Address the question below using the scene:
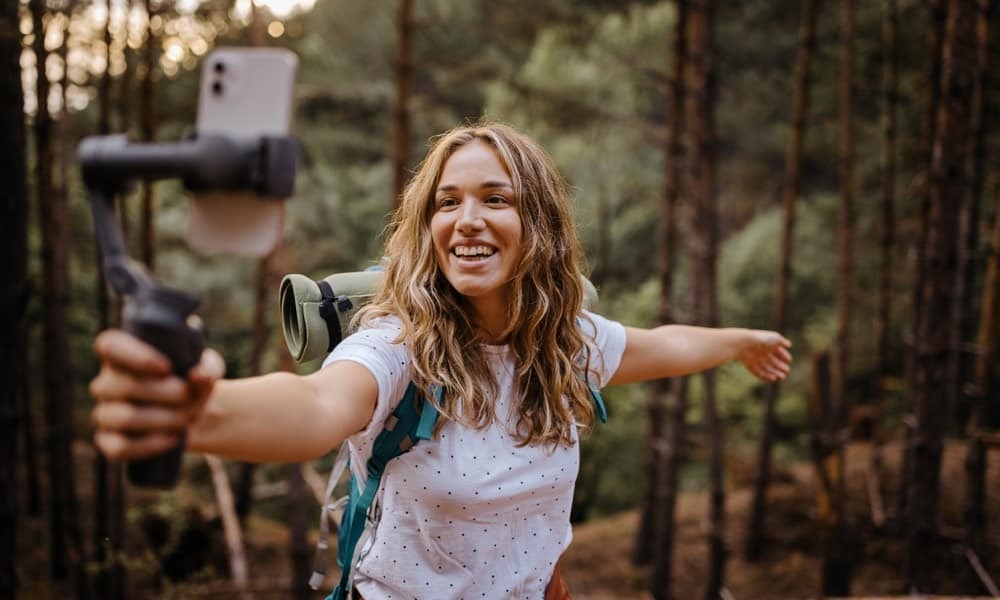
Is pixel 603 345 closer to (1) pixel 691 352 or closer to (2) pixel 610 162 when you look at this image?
(1) pixel 691 352

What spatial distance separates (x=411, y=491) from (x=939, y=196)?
3834 mm

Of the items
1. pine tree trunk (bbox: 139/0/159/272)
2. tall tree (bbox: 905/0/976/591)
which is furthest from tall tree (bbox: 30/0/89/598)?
tall tree (bbox: 905/0/976/591)

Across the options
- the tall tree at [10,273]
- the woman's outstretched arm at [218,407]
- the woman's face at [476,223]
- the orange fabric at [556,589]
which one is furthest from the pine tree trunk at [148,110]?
the woman's outstretched arm at [218,407]

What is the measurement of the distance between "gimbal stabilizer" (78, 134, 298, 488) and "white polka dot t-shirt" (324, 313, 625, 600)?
2.28 ft

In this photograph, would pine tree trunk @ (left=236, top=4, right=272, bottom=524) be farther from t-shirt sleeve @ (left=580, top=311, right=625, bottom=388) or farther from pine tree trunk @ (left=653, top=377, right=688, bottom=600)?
t-shirt sleeve @ (left=580, top=311, right=625, bottom=388)

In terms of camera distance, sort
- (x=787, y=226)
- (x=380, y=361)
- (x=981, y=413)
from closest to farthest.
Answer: (x=380, y=361), (x=981, y=413), (x=787, y=226)

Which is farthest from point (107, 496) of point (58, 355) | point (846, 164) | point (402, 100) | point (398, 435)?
point (846, 164)

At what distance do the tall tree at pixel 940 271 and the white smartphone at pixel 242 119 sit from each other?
431cm

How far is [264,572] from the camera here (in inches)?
320

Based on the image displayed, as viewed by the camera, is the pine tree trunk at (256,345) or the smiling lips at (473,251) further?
the pine tree trunk at (256,345)

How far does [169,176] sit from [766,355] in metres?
2.04

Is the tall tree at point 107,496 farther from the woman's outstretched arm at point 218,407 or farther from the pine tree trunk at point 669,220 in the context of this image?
the woman's outstretched arm at point 218,407

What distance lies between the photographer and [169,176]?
0.98 meters

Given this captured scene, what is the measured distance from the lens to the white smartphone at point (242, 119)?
0.97 m
